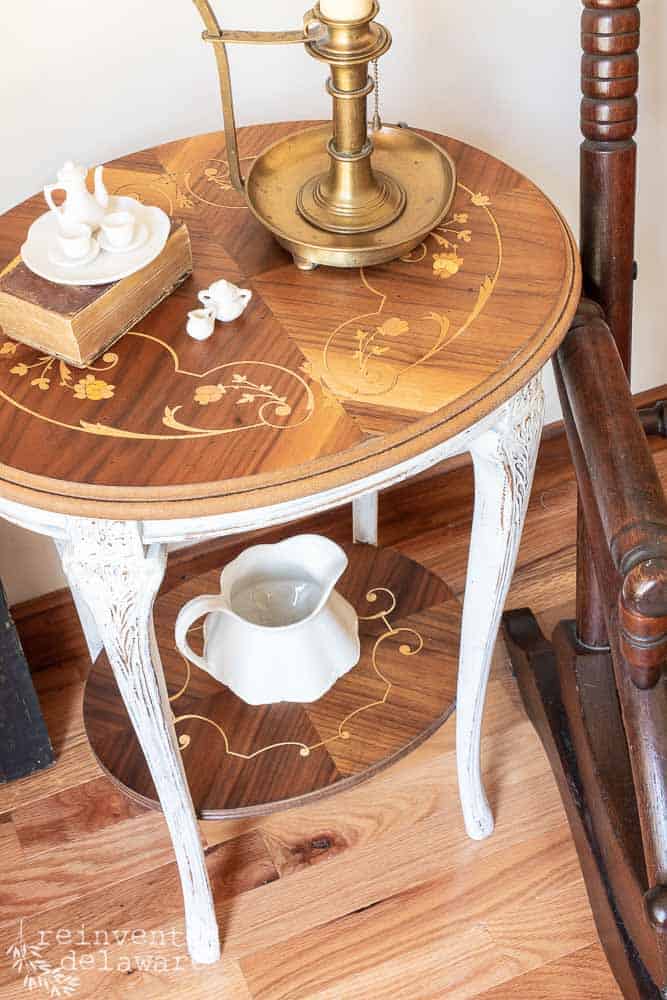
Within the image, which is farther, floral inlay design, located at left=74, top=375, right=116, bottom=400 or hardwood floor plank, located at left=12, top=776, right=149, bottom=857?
hardwood floor plank, located at left=12, top=776, right=149, bottom=857

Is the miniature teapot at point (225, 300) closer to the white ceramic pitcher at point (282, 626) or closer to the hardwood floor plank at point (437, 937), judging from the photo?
the white ceramic pitcher at point (282, 626)

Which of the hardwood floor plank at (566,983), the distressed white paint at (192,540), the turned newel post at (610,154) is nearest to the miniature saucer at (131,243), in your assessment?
the distressed white paint at (192,540)

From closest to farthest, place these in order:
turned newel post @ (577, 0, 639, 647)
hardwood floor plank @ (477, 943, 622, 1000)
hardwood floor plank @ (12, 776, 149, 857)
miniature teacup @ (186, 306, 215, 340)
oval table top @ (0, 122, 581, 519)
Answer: oval table top @ (0, 122, 581, 519) < miniature teacup @ (186, 306, 215, 340) < turned newel post @ (577, 0, 639, 647) < hardwood floor plank @ (477, 943, 622, 1000) < hardwood floor plank @ (12, 776, 149, 857)

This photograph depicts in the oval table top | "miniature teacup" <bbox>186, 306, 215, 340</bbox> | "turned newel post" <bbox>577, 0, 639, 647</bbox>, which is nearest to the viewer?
the oval table top

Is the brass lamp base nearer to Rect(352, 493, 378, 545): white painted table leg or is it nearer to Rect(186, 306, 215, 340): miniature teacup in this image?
Rect(186, 306, 215, 340): miniature teacup

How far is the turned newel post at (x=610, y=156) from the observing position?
3.47ft

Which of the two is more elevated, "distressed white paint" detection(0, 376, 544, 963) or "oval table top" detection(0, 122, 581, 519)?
"oval table top" detection(0, 122, 581, 519)

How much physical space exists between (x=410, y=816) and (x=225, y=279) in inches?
26.5

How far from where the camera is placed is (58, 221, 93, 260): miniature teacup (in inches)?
36.0

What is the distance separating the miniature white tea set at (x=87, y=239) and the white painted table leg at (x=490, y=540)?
12.4 inches

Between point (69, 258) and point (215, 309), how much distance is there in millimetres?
121

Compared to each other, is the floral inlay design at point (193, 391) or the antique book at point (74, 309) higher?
the antique book at point (74, 309)

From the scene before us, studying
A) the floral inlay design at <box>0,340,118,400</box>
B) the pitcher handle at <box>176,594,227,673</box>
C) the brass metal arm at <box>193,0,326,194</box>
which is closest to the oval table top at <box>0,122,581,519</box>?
the floral inlay design at <box>0,340,118,400</box>

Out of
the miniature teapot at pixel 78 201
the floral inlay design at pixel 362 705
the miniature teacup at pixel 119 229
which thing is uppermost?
the miniature teapot at pixel 78 201
